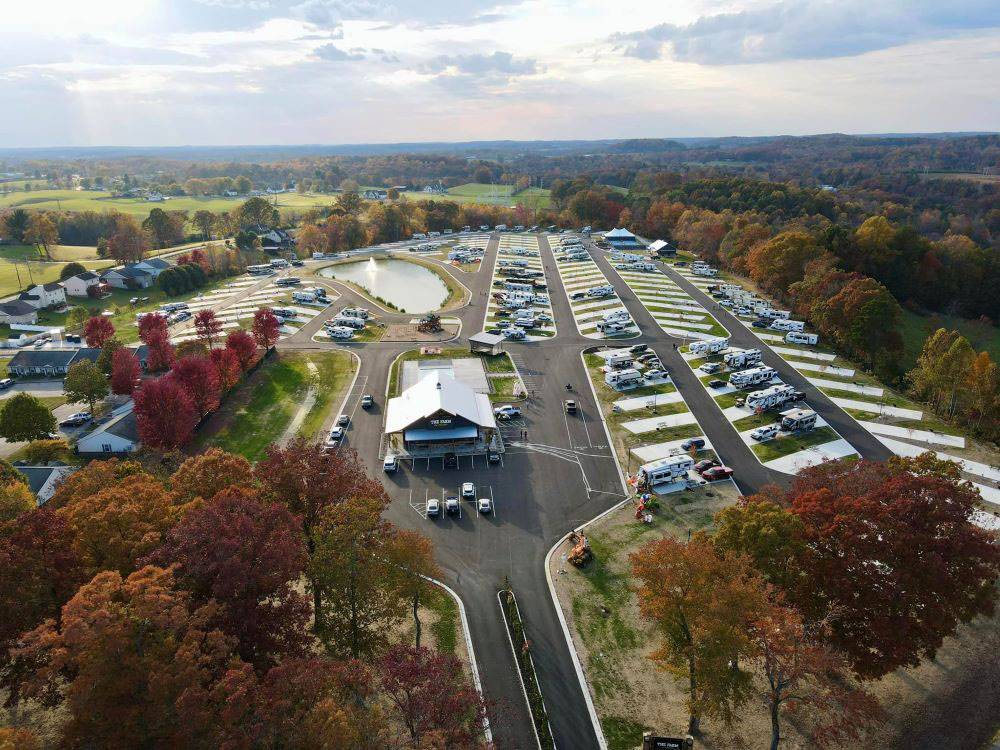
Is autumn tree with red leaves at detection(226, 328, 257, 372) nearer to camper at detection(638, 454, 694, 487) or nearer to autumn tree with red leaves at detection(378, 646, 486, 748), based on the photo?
camper at detection(638, 454, 694, 487)

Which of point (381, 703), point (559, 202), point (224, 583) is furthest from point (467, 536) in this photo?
point (559, 202)

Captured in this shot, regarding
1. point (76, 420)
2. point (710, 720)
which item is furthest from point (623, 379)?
point (76, 420)

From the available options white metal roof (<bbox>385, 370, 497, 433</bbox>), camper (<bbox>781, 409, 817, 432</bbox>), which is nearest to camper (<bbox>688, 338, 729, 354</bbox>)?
camper (<bbox>781, 409, 817, 432</bbox>)

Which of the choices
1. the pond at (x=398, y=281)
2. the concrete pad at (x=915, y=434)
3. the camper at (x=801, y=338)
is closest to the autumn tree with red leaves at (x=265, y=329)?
the pond at (x=398, y=281)

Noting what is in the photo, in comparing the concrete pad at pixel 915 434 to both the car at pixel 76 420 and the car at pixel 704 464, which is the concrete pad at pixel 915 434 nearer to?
the car at pixel 704 464

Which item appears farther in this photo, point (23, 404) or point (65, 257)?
point (65, 257)

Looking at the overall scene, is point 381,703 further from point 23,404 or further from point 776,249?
point 776,249

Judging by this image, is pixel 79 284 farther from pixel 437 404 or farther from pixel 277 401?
pixel 437 404
